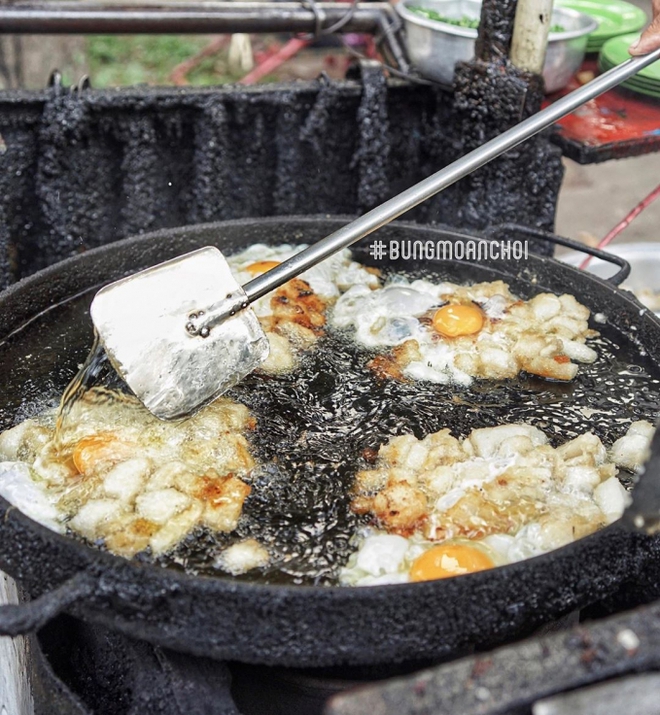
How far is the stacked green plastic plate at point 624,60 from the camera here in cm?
406

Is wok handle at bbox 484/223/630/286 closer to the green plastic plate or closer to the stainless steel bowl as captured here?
the stainless steel bowl

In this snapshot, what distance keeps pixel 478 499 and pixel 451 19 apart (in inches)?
128

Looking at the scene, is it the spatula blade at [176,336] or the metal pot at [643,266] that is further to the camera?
the metal pot at [643,266]

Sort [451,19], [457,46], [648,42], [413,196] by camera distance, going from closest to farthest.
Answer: [413,196], [648,42], [457,46], [451,19]

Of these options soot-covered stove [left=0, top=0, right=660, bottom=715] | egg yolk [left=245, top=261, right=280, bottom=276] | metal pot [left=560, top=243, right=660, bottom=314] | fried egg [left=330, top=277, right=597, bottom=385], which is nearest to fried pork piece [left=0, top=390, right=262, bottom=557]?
fried egg [left=330, top=277, right=597, bottom=385]

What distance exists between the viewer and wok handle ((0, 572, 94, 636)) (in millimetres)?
1534

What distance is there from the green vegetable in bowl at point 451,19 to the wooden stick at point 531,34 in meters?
0.48

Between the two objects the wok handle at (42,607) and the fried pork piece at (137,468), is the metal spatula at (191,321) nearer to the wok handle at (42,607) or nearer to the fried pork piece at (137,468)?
the fried pork piece at (137,468)

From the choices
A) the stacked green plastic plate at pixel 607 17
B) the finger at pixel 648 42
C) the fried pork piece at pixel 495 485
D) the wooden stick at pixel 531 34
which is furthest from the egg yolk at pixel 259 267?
the stacked green plastic plate at pixel 607 17

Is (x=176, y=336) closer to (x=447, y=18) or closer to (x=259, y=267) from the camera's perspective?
(x=259, y=267)

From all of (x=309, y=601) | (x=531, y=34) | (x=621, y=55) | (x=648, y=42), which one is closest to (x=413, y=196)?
(x=648, y=42)

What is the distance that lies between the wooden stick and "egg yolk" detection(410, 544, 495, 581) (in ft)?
8.38

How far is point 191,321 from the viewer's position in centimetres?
229

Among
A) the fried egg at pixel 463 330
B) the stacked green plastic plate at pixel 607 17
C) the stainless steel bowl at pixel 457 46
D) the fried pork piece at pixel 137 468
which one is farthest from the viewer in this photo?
the stacked green plastic plate at pixel 607 17
